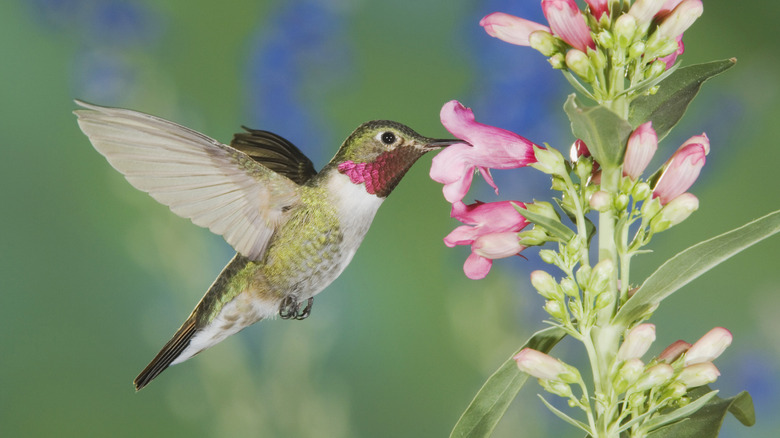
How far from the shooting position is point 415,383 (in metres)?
2.10

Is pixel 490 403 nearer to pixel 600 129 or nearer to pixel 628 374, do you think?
pixel 628 374

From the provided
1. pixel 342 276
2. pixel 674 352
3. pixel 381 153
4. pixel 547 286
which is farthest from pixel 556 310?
pixel 342 276

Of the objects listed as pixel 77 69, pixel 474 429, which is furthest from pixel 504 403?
pixel 77 69

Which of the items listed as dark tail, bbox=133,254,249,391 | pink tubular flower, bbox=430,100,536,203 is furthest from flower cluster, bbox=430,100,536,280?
dark tail, bbox=133,254,249,391

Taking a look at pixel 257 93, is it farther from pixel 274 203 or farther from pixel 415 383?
pixel 274 203

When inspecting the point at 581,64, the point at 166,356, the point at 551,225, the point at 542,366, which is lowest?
→ the point at 166,356

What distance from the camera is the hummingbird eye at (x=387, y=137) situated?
2.72ft

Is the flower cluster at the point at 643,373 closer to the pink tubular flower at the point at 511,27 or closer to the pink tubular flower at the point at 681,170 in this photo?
the pink tubular flower at the point at 681,170

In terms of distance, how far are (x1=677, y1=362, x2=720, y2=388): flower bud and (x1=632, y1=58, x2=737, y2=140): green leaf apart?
0.18 m

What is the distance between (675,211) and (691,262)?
4 centimetres

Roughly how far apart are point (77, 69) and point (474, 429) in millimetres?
1789

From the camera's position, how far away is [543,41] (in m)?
0.60

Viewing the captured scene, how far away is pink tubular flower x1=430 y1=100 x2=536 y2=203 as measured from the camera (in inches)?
25.7

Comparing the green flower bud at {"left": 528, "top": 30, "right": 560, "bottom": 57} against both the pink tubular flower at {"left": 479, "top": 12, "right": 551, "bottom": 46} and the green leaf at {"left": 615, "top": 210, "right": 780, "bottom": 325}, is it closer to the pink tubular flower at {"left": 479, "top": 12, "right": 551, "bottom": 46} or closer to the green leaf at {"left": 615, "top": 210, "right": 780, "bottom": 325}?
the pink tubular flower at {"left": 479, "top": 12, "right": 551, "bottom": 46}
